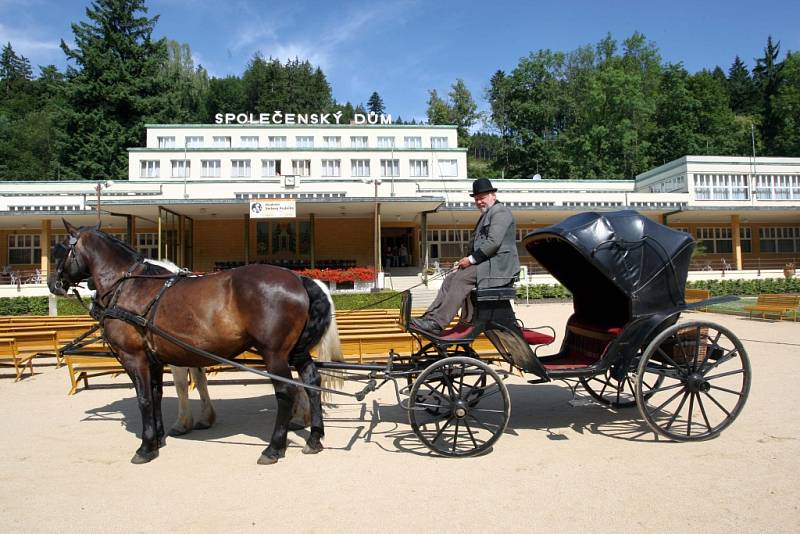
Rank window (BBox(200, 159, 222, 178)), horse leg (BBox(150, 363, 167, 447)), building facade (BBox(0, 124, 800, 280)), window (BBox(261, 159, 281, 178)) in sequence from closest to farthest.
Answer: horse leg (BBox(150, 363, 167, 447)), building facade (BBox(0, 124, 800, 280)), window (BBox(200, 159, 222, 178)), window (BBox(261, 159, 281, 178))

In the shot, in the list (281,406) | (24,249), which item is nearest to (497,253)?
(281,406)

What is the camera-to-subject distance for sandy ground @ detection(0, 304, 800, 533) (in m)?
3.45

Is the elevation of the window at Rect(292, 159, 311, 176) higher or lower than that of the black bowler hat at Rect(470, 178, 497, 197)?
higher

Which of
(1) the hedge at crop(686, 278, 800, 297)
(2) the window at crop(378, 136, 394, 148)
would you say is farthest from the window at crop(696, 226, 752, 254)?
(2) the window at crop(378, 136, 394, 148)

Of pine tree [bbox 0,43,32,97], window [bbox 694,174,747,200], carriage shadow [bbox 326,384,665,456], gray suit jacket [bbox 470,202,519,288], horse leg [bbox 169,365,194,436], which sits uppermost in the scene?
pine tree [bbox 0,43,32,97]

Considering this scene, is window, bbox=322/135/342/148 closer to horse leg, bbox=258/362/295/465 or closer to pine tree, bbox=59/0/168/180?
pine tree, bbox=59/0/168/180

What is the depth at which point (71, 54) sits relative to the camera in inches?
1907

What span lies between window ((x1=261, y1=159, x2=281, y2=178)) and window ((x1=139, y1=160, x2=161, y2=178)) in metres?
7.38

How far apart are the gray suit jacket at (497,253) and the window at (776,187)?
3639 centimetres

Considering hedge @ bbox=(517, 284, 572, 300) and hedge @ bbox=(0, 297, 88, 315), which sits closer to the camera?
hedge @ bbox=(0, 297, 88, 315)

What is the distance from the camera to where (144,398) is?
4863 millimetres

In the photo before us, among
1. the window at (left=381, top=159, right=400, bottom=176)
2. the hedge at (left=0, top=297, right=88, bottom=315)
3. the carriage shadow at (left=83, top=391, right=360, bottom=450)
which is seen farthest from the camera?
the window at (left=381, top=159, right=400, bottom=176)

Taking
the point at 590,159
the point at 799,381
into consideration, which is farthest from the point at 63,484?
the point at 590,159

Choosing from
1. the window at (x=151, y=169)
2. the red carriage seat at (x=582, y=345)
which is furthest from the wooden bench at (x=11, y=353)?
the window at (x=151, y=169)
